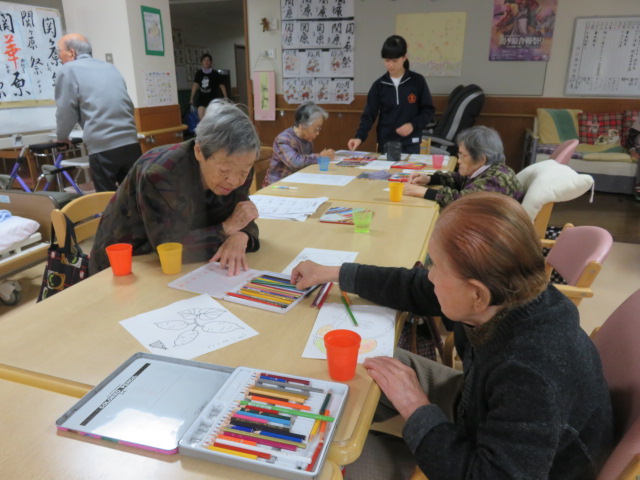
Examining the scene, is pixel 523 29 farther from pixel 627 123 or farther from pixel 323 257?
pixel 323 257

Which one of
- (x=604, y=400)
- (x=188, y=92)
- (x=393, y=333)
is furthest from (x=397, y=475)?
(x=188, y=92)

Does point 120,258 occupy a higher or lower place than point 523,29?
lower

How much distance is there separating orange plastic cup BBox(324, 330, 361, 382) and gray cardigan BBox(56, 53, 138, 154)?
2.98m

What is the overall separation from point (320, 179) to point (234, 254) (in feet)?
4.46

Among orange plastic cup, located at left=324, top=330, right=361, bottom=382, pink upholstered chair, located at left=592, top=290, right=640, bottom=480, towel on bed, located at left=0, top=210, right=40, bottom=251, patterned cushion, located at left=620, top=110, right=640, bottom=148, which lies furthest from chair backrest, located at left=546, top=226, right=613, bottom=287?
patterned cushion, located at left=620, top=110, right=640, bottom=148

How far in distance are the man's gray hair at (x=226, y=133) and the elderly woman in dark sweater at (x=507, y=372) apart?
2.44 feet

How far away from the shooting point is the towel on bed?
8.11 feet

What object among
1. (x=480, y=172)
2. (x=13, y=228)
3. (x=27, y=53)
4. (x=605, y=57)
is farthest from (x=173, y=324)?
(x=605, y=57)

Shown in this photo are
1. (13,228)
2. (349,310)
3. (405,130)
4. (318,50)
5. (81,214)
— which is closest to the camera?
(349,310)

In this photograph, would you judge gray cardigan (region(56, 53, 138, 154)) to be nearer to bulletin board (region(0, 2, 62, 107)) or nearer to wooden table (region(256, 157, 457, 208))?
bulletin board (region(0, 2, 62, 107))

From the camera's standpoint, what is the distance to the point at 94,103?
3.20 metres

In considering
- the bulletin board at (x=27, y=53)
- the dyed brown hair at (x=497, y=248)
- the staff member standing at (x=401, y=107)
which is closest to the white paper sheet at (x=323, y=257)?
the dyed brown hair at (x=497, y=248)

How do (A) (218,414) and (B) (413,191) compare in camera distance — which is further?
(B) (413,191)

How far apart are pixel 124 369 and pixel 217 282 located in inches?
17.5
